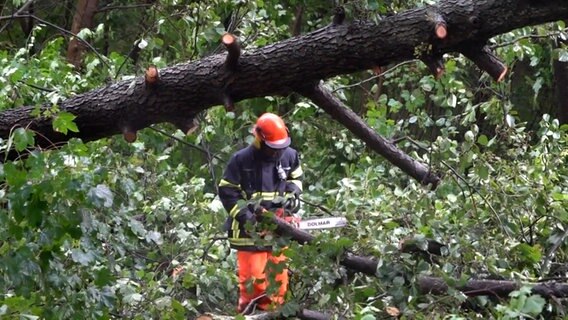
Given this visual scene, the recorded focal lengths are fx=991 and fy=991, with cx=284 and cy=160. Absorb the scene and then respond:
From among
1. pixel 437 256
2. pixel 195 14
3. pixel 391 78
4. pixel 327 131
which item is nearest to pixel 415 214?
pixel 437 256

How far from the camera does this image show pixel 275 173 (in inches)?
216

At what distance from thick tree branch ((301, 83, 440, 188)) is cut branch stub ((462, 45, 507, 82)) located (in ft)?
2.76

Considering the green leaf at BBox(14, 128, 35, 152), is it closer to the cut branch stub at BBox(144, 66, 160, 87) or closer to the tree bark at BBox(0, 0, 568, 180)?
the tree bark at BBox(0, 0, 568, 180)

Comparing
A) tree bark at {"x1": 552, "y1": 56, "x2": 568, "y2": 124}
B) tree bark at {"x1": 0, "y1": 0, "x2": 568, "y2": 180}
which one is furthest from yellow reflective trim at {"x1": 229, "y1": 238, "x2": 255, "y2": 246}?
Answer: tree bark at {"x1": 552, "y1": 56, "x2": 568, "y2": 124}

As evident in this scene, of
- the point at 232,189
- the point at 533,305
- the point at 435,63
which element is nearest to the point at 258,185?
the point at 232,189

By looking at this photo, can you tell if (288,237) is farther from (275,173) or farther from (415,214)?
(275,173)

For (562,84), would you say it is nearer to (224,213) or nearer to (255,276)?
(224,213)

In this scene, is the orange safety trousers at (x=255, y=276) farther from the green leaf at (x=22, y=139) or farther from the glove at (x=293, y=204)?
the green leaf at (x=22, y=139)

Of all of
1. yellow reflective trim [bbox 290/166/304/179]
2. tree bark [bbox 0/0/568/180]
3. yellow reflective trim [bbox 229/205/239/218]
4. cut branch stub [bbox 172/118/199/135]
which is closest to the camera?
tree bark [bbox 0/0/568/180]

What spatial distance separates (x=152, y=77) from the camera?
13.7ft

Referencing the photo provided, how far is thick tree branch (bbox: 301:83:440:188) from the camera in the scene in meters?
4.67

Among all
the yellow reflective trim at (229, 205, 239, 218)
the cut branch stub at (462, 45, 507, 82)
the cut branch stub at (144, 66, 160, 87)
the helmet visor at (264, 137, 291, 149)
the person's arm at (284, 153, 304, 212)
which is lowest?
the yellow reflective trim at (229, 205, 239, 218)

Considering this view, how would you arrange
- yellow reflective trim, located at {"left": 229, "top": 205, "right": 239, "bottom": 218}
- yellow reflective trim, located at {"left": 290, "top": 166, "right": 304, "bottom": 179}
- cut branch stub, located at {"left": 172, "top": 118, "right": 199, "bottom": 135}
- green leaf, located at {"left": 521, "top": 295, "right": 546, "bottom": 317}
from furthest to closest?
yellow reflective trim, located at {"left": 290, "top": 166, "right": 304, "bottom": 179}, yellow reflective trim, located at {"left": 229, "top": 205, "right": 239, "bottom": 218}, cut branch stub, located at {"left": 172, "top": 118, "right": 199, "bottom": 135}, green leaf, located at {"left": 521, "top": 295, "right": 546, "bottom": 317}

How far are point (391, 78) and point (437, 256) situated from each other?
4.18 m
